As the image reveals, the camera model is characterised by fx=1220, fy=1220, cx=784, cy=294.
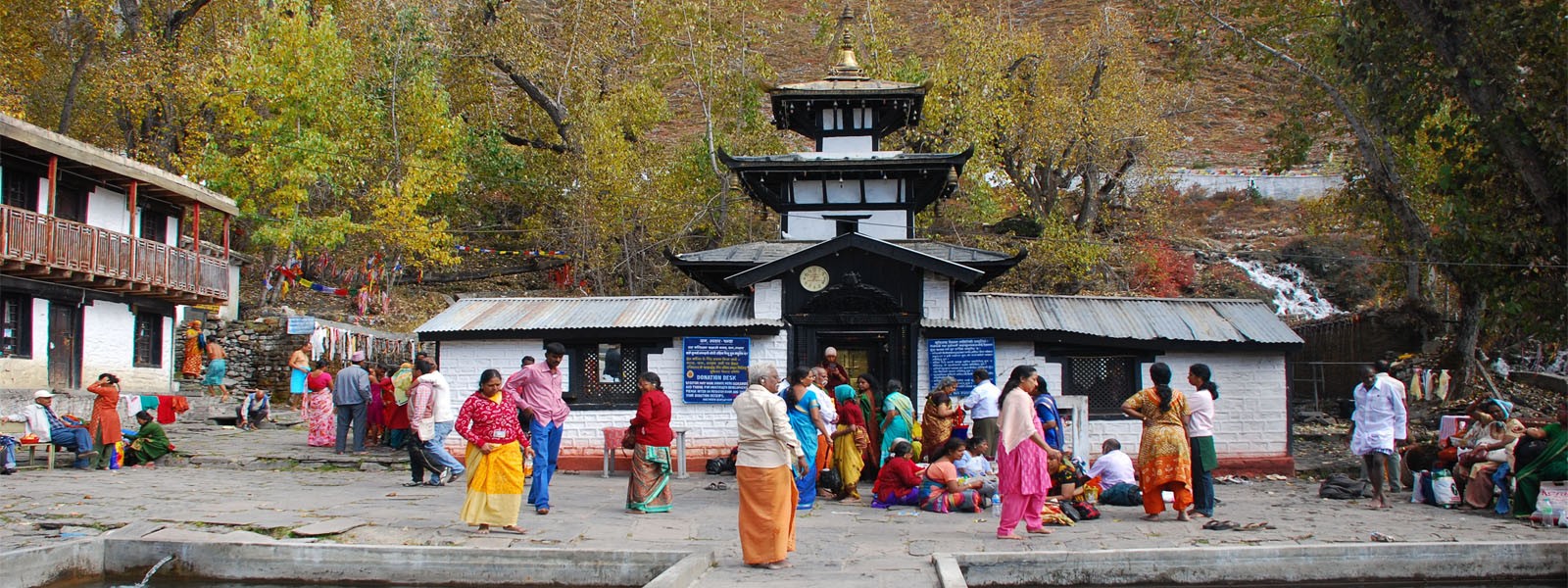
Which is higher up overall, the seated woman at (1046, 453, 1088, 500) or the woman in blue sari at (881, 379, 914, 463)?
the woman in blue sari at (881, 379, 914, 463)

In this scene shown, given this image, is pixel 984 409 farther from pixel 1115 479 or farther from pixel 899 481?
pixel 1115 479

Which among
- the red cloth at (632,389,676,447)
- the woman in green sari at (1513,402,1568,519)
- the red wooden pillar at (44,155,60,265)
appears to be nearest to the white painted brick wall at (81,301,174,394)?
the red wooden pillar at (44,155,60,265)

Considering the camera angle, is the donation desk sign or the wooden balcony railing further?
the donation desk sign

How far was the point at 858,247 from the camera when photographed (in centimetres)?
1734

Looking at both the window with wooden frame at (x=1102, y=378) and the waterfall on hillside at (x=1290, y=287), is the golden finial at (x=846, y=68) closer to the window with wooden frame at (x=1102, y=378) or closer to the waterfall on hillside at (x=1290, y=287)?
the window with wooden frame at (x=1102, y=378)

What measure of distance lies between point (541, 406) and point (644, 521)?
1543 mm

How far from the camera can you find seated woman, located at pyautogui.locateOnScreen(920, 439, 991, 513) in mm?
12531

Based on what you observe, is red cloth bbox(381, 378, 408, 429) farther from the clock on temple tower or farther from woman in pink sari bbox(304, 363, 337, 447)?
the clock on temple tower

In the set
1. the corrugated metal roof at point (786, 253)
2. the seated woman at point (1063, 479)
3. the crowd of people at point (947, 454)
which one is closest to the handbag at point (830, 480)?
the crowd of people at point (947, 454)

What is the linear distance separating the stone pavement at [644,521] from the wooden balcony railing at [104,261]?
29.4 ft

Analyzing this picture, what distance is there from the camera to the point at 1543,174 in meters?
A: 15.2

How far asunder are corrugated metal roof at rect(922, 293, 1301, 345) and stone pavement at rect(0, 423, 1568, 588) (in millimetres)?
2712

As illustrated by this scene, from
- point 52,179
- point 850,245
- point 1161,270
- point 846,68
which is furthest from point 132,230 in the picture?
point 1161,270

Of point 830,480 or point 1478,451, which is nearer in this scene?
point 1478,451
